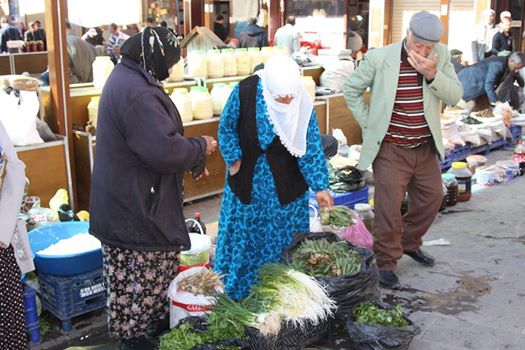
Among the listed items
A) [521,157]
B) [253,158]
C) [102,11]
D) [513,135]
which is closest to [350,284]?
[253,158]

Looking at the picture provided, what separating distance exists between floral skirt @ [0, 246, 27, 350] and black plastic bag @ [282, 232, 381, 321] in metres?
1.47

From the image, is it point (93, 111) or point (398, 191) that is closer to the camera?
point (398, 191)

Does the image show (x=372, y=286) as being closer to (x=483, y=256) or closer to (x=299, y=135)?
(x=299, y=135)

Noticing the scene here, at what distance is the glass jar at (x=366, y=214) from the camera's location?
216 inches

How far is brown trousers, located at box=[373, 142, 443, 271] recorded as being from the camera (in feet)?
14.8

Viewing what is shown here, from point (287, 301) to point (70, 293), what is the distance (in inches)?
57.9

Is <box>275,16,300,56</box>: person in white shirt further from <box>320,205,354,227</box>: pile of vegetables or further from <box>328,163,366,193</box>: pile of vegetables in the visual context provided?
<box>320,205,354,227</box>: pile of vegetables

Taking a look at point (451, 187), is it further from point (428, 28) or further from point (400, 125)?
point (428, 28)

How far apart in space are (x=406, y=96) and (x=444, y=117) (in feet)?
14.3

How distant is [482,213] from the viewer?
661cm

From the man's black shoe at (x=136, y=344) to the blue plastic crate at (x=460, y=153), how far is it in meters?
5.73

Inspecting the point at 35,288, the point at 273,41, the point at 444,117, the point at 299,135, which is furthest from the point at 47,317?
the point at 273,41

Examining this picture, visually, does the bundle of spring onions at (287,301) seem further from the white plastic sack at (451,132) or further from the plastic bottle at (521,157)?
the plastic bottle at (521,157)

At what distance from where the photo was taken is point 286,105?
12.3ft
